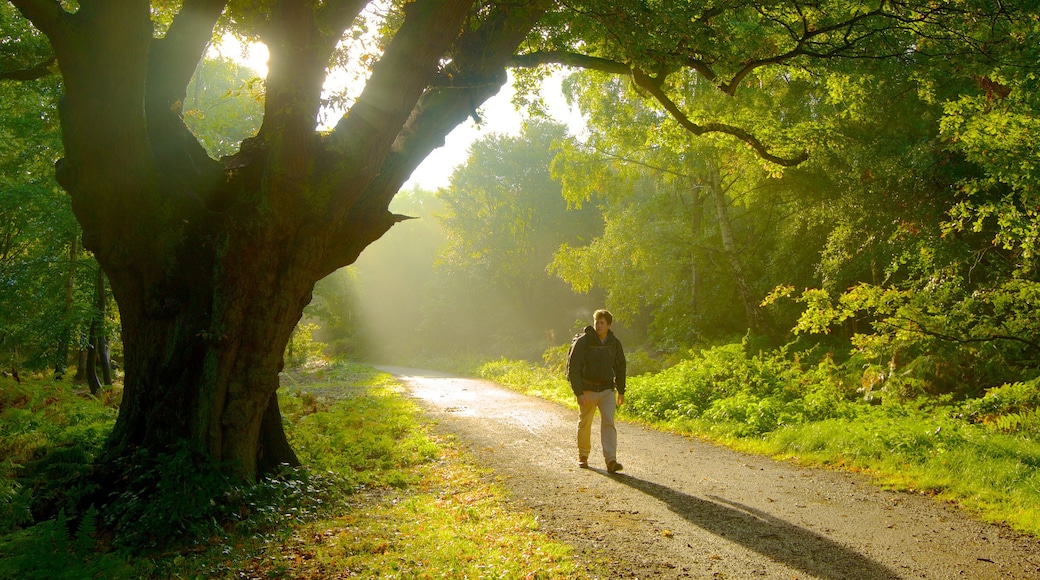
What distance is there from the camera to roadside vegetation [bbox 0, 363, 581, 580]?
162 inches

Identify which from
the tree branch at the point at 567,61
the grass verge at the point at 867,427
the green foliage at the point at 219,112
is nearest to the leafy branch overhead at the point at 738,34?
the tree branch at the point at 567,61

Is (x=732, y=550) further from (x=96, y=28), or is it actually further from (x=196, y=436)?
(x=96, y=28)

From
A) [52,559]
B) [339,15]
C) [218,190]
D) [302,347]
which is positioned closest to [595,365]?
[218,190]

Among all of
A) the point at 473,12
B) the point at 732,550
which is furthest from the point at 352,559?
the point at 473,12

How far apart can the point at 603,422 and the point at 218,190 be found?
5.15m

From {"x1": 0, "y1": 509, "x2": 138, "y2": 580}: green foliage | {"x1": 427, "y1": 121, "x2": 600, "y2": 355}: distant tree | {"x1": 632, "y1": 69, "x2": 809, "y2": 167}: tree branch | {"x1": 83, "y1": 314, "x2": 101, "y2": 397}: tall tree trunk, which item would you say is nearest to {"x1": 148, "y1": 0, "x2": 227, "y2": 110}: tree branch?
{"x1": 0, "y1": 509, "x2": 138, "y2": 580}: green foliage

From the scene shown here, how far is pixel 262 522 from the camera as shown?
17.7 ft

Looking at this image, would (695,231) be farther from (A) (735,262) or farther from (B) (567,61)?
(B) (567,61)

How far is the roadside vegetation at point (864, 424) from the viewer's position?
599 cm

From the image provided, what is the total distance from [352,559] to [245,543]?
44.4 inches

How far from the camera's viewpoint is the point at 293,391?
17906 mm

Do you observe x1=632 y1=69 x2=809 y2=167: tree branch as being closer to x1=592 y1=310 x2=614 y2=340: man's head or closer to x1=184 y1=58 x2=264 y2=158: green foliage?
x1=592 y1=310 x2=614 y2=340: man's head

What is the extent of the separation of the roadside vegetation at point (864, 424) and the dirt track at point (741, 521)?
48 centimetres

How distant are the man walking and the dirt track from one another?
21.9 inches
